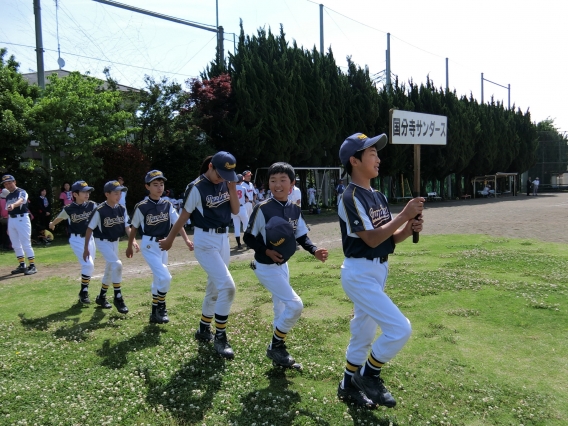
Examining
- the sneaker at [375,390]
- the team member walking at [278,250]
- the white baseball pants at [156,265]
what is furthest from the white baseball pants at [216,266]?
the sneaker at [375,390]

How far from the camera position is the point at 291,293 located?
4480mm

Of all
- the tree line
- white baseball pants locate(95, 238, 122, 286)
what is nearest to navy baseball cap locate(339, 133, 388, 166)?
white baseball pants locate(95, 238, 122, 286)

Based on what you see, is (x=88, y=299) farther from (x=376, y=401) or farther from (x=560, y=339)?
(x=560, y=339)

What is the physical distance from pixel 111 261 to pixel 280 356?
12.2 feet

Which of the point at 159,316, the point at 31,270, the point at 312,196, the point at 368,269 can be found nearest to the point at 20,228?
the point at 31,270

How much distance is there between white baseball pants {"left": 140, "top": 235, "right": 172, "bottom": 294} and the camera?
20.2 ft

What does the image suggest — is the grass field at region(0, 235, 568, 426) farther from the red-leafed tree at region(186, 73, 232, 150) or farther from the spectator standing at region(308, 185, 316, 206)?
the spectator standing at region(308, 185, 316, 206)

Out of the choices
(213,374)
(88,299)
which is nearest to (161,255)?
(88,299)

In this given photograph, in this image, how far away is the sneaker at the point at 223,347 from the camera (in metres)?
4.85

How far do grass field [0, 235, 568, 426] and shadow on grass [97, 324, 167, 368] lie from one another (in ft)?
0.07

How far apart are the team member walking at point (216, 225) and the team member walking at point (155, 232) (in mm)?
1156

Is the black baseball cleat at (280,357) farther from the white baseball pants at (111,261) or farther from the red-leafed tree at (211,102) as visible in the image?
the red-leafed tree at (211,102)

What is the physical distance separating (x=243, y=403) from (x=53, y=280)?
704cm

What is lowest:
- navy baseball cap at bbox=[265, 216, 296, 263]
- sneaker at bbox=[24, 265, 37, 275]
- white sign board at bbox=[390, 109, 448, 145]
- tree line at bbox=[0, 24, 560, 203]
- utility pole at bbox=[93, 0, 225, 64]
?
sneaker at bbox=[24, 265, 37, 275]
